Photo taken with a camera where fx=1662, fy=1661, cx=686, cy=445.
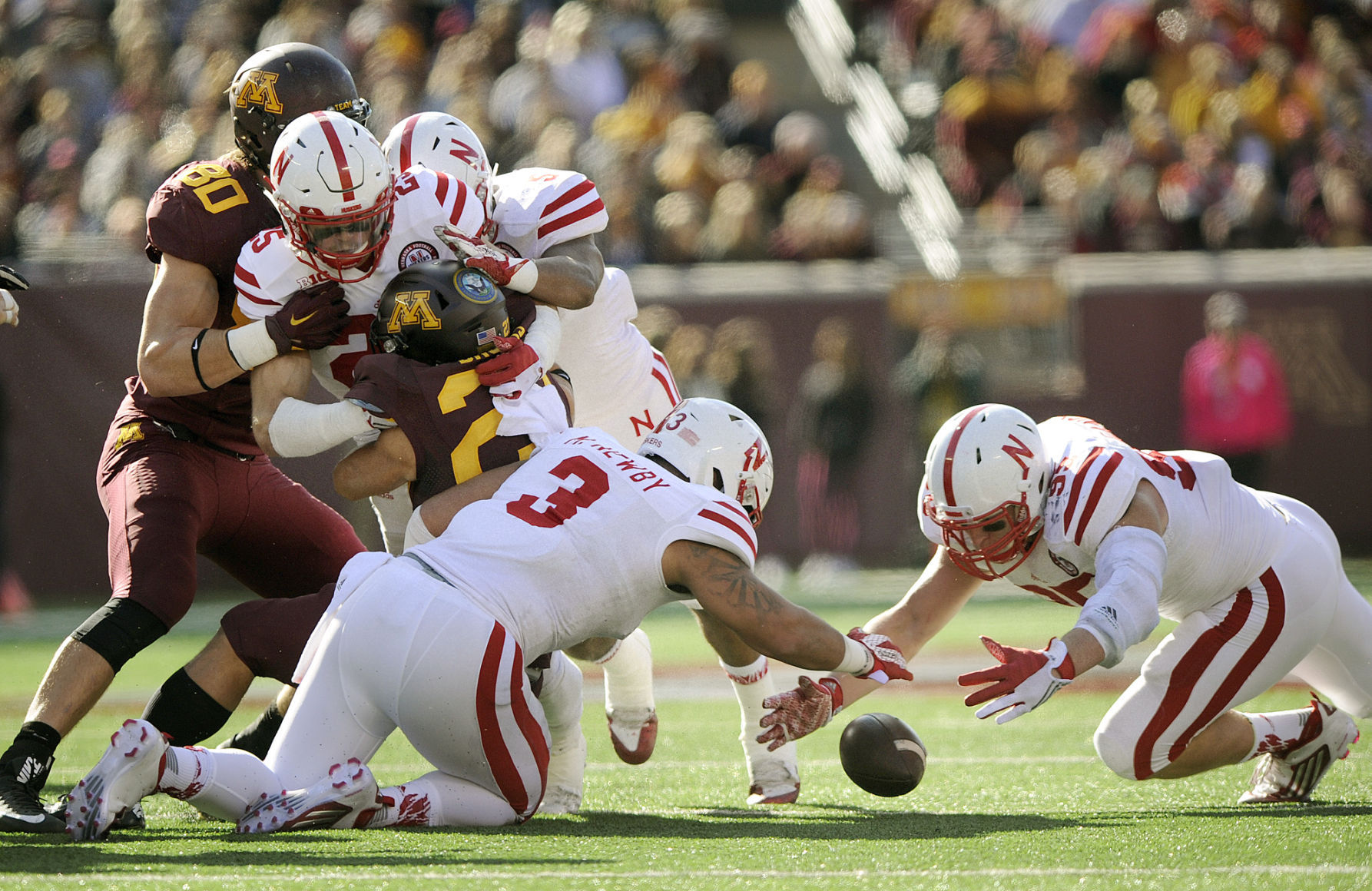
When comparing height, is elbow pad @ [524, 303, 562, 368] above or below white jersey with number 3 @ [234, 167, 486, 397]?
below

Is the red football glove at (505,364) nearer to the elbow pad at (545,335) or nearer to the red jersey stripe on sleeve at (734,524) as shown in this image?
the elbow pad at (545,335)

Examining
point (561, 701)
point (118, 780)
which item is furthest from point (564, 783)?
point (118, 780)

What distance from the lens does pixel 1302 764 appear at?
13.6 feet

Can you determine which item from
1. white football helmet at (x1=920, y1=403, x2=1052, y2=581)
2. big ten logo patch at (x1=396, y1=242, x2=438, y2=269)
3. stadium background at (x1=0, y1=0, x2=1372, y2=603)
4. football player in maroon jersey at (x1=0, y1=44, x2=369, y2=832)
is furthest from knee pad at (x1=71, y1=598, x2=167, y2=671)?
stadium background at (x1=0, y1=0, x2=1372, y2=603)

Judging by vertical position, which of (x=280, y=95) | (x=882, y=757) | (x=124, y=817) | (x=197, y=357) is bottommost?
(x=882, y=757)

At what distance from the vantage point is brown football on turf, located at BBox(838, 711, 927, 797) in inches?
158

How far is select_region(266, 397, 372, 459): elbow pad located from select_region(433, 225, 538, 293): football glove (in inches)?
20.2

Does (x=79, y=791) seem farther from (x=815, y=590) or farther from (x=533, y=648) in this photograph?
(x=815, y=590)

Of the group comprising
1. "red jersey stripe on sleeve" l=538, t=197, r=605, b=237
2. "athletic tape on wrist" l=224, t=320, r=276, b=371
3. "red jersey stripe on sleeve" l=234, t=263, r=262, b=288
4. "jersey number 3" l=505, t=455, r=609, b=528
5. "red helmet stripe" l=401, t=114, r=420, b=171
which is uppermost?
"red helmet stripe" l=401, t=114, r=420, b=171

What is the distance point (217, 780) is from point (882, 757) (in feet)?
5.08

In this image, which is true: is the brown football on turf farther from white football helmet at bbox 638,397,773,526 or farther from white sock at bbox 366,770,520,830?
white sock at bbox 366,770,520,830

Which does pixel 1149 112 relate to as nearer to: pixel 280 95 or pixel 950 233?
pixel 950 233

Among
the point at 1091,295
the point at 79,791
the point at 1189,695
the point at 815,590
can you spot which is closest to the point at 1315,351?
the point at 1091,295

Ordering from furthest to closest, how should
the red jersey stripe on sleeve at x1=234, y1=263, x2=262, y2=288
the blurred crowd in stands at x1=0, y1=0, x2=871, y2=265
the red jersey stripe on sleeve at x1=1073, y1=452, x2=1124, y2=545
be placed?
the blurred crowd in stands at x1=0, y1=0, x2=871, y2=265
the red jersey stripe on sleeve at x1=234, y1=263, x2=262, y2=288
the red jersey stripe on sleeve at x1=1073, y1=452, x2=1124, y2=545
